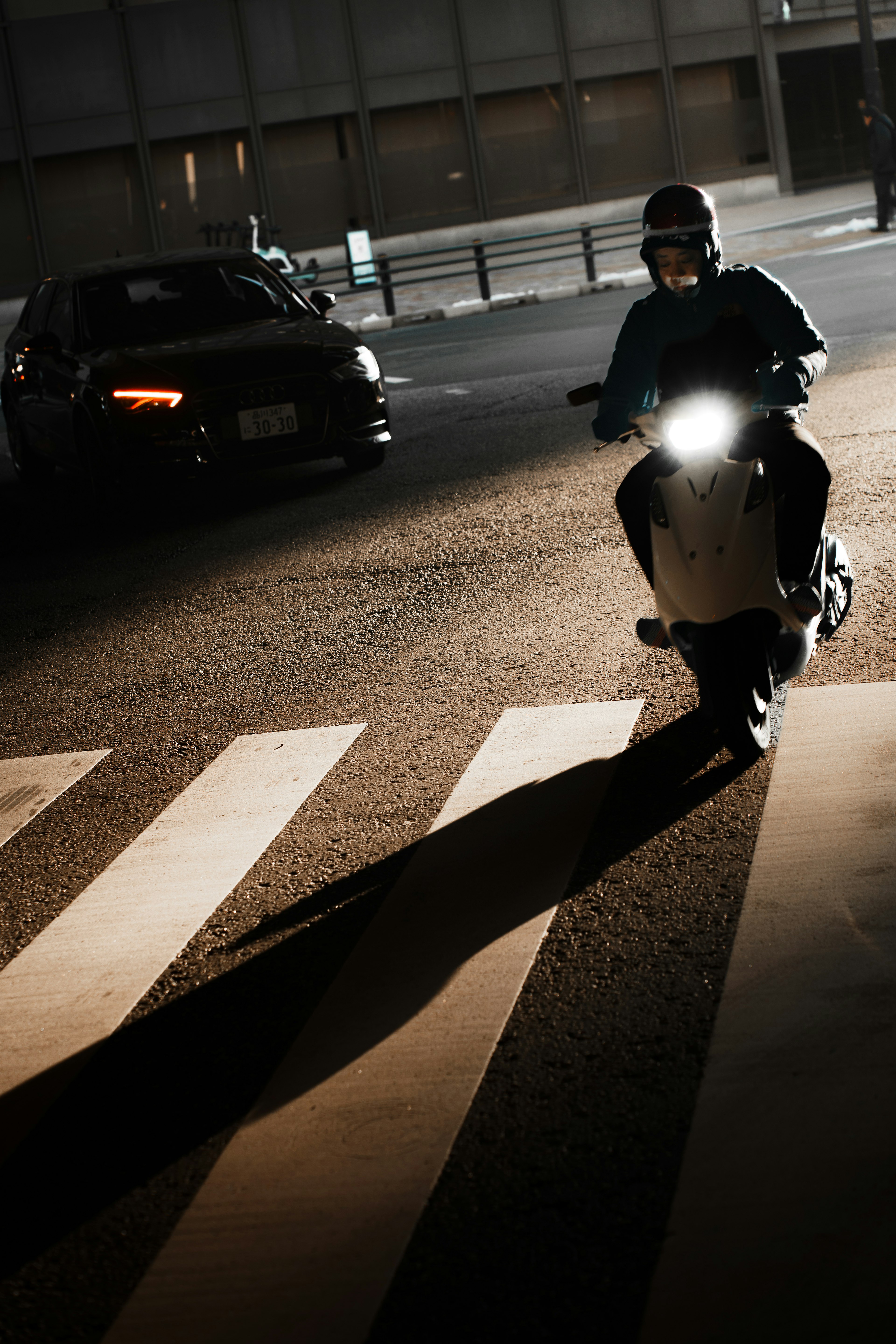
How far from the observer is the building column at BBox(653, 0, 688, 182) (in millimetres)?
39062

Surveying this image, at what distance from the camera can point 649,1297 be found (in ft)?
7.93

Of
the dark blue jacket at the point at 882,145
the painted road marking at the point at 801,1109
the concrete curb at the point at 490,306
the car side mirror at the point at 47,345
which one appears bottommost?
the painted road marking at the point at 801,1109

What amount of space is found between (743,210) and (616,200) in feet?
11.0

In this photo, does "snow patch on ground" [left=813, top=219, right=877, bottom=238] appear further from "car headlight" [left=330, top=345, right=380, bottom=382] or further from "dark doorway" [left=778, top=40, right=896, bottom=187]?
"car headlight" [left=330, top=345, right=380, bottom=382]

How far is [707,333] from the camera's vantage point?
4996 millimetres

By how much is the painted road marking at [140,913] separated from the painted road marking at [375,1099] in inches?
21.0

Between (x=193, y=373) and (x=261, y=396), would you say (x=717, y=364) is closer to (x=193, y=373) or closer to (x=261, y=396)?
(x=261, y=396)

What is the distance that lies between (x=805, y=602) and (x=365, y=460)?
7.03 metres

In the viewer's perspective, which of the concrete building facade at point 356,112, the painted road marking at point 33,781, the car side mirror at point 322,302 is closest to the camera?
the painted road marking at point 33,781

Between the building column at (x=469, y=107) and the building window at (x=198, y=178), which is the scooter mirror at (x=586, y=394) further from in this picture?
the building column at (x=469, y=107)

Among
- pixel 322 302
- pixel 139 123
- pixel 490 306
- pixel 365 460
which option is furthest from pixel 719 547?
pixel 139 123

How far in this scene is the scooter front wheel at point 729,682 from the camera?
4504mm

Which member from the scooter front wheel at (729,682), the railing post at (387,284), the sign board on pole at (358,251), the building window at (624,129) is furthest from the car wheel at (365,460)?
the building window at (624,129)

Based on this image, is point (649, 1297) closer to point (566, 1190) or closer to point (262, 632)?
point (566, 1190)
